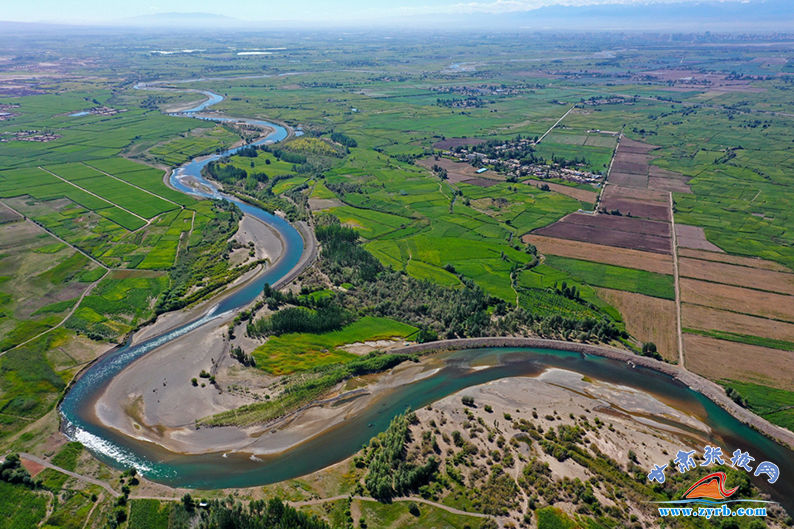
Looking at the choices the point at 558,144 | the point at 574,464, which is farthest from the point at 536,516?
the point at 558,144

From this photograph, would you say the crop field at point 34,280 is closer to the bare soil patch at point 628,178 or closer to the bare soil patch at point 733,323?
the bare soil patch at point 733,323

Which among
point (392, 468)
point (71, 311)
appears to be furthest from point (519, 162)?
point (71, 311)

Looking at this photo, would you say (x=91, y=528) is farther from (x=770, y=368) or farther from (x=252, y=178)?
(x=252, y=178)

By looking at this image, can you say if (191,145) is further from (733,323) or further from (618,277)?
(733,323)

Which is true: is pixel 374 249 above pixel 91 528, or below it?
above

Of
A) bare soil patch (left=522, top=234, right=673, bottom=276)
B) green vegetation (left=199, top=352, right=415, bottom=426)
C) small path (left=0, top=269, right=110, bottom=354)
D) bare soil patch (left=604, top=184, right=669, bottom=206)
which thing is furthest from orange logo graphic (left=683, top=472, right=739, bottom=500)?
bare soil patch (left=604, top=184, right=669, bottom=206)

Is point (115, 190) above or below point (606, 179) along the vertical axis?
below

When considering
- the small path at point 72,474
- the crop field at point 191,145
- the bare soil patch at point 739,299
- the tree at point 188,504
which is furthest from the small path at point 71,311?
the bare soil patch at point 739,299
